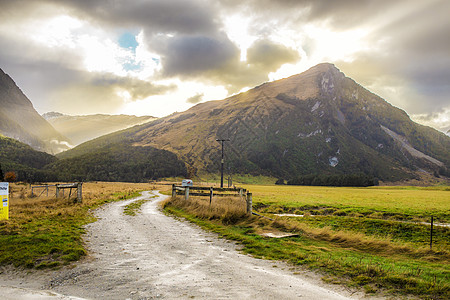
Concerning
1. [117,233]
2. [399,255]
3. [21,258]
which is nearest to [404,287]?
[399,255]

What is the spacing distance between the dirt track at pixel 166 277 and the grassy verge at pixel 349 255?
103cm

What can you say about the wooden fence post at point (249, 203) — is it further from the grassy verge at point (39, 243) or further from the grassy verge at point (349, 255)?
the grassy verge at point (39, 243)

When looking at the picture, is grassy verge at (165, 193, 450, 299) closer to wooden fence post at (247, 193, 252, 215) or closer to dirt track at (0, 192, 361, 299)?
wooden fence post at (247, 193, 252, 215)

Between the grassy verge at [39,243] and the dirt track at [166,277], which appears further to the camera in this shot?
the grassy verge at [39,243]

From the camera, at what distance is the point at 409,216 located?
27.3 meters

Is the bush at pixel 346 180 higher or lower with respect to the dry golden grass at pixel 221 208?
lower

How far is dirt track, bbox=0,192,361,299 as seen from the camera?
6668 millimetres

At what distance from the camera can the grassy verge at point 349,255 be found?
7.52 metres

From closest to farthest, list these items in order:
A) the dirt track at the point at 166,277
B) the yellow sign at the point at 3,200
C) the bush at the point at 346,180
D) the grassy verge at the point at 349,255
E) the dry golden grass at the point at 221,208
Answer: the dirt track at the point at 166,277, the grassy verge at the point at 349,255, the yellow sign at the point at 3,200, the dry golden grass at the point at 221,208, the bush at the point at 346,180

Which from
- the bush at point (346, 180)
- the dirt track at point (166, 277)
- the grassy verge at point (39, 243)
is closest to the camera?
the dirt track at point (166, 277)

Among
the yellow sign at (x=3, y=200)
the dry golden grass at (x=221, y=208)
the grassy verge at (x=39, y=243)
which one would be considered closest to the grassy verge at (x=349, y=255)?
the dry golden grass at (x=221, y=208)

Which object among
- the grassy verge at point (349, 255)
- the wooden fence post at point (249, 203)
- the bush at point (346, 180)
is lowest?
the bush at point (346, 180)

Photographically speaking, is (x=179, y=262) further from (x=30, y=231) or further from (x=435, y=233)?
(x=435, y=233)

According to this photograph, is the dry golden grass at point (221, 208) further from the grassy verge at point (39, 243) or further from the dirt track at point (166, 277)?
the grassy verge at point (39, 243)
